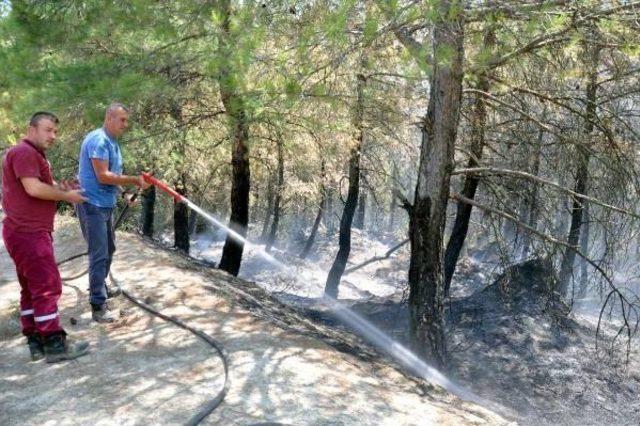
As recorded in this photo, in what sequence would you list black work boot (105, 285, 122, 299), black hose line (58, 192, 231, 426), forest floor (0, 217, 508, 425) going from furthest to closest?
black work boot (105, 285, 122, 299)
forest floor (0, 217, 508, 425)
black hose line (58, 192, 231, 426)

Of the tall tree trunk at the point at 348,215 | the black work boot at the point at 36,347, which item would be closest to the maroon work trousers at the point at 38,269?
the black work boot at the point at 36,347

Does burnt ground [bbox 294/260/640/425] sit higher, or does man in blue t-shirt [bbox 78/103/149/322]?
man in blue t-shirt [bbox 78/103/149/322]

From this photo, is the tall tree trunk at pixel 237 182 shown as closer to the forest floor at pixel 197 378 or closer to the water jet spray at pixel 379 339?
the water jet spray at pixel 379 339

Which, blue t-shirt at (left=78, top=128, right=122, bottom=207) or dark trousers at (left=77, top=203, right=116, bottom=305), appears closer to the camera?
blue t-shirt at (left=78, top=128, right=122, bottom=207)

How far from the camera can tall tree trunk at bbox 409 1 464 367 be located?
6.52 m

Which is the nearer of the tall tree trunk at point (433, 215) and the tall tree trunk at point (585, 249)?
the tall tree trunk at point (433, 215)

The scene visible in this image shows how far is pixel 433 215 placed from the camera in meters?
6.75

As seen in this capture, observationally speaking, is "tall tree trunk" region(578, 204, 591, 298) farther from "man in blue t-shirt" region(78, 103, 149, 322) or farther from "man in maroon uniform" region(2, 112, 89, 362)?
"man in maroon uniform" region(2, 112, 89, 362)

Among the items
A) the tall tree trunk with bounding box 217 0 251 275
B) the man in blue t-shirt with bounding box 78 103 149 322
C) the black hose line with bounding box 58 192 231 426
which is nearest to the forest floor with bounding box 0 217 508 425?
the black hose line with bounding box 58 192 231 426

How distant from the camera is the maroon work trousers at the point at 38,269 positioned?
405 cm

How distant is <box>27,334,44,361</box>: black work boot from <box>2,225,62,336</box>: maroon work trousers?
256mm

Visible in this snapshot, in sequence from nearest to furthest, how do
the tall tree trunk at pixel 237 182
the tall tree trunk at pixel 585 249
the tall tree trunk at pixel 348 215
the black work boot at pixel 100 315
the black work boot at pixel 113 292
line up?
the black work boot at pixel 100 315 < the black work boot at pixel 113 292 < the tall tree trunk at pixel 585 249 < the tall tree trunk at pixel 237 182 < the tall tree trunk at pixel 348 215

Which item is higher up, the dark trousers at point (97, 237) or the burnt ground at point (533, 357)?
the dark trousers at point (97, 237)

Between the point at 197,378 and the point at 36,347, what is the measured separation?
4.49ft
